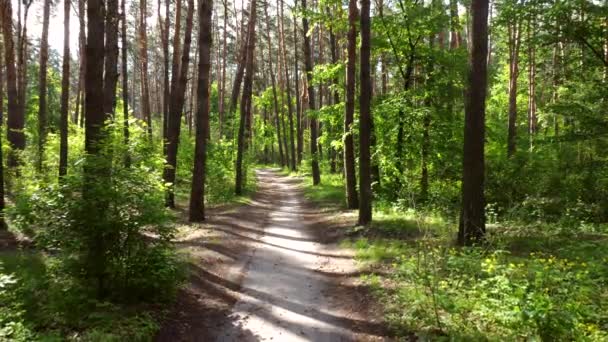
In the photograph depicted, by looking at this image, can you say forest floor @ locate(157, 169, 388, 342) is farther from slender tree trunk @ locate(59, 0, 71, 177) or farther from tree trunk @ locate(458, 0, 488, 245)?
slender tree trunk @ locate(59, 0, 71, 177)

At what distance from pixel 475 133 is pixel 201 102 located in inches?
328

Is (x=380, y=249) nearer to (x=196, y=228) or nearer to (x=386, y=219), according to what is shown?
(x=386, y=219)

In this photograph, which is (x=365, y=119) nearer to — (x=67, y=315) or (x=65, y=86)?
(x=67, y=315)

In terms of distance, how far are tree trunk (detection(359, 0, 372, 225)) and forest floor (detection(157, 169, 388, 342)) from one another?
961 mm

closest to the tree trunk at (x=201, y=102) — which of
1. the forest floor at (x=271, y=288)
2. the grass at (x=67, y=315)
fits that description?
the forest floor at (x=271, y=288)

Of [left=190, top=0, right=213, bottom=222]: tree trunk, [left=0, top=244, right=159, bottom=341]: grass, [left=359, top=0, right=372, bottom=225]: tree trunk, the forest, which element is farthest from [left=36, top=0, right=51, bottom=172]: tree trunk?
[left=0, top=244, right=159, bottom=341]: grass

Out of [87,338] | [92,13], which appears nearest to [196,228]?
[92,13]

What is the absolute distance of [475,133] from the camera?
8469 millimetres

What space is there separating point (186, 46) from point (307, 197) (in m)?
9.30

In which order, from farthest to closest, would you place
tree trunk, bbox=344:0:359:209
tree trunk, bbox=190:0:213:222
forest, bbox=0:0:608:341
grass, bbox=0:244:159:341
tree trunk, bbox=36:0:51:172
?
1. tree trunk, bbox=36:0:51:172
2. tree trunk, bbox=344:0:359:209
3. tree trunk, bbox=190:0:213:222
4. forest, bbox=0:0:608:341
5. grass, bbox=0:244:159:341

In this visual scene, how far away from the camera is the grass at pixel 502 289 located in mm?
4617

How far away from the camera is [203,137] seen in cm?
1383

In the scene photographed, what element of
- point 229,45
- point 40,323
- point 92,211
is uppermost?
point 229,45

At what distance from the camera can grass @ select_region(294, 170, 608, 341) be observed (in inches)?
182
